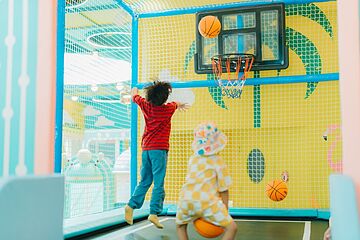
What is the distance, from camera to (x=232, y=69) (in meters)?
5.91

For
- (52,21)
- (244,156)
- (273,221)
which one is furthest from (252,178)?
(52,21)

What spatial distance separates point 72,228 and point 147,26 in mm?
3351

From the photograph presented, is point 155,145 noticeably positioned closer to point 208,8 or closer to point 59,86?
point 59,86

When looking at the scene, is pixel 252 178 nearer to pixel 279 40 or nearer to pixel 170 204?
pixel 170 204

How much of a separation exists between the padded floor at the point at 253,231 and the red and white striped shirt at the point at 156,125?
34.1 inches

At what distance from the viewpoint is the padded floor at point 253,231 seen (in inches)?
165

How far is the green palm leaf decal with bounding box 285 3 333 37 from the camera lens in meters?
6.12

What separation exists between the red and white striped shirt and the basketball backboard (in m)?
1.53

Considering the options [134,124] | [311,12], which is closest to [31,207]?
[134,124]

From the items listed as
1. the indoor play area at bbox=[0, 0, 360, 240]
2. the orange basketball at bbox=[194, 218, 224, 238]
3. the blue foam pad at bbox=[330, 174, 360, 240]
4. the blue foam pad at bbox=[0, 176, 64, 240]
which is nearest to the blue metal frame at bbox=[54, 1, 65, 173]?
the blue foam pad at bbox=[0, 176, 64, 240]

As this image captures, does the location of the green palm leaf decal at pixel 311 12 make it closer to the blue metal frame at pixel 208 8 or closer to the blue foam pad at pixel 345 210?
the blue metal frame at pixel 208 8

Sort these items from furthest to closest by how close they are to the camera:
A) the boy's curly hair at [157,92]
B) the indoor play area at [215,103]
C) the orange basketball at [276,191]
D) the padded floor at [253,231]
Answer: the orange basketball at [276,191], the indoor play area at [215,103], the boy's curly hair at [157,92], the padded floor at [253,231]

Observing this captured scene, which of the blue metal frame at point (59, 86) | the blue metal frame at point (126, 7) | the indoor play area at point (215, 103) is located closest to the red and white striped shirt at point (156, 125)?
the indoor play area at point (215, 103)

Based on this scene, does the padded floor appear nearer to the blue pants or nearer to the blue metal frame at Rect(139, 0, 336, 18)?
the blue pants
